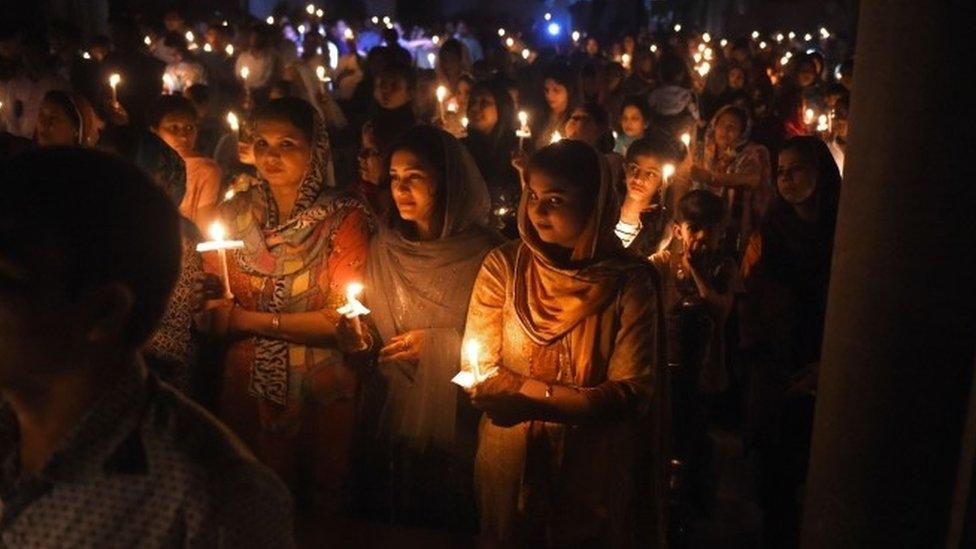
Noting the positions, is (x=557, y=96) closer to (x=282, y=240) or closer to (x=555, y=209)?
(x=282, y=240)

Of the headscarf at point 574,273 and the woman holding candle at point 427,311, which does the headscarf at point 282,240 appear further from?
the headscarf at point 574,273

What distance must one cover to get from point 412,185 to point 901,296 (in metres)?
1.90

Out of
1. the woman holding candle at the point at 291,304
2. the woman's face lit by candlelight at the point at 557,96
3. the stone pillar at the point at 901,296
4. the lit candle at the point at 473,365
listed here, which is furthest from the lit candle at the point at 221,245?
the woman's face lit by candlelight at the point at 557,96

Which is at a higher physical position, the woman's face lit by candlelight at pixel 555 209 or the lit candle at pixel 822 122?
the lit candle at pixel 822 122

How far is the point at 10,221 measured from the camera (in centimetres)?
145

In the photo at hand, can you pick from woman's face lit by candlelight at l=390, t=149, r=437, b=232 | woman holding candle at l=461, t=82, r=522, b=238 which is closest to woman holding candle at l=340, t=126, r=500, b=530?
woman's face lit by candlelight at l=390, t=149, r=437, b=232

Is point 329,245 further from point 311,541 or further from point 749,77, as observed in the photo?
point 749,77

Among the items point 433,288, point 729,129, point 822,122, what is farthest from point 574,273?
point 822,122

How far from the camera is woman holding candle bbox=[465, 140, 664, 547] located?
3.09m

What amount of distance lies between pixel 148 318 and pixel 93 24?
17723 mm

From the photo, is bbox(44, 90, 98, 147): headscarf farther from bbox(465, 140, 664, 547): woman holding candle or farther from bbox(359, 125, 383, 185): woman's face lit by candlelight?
bbox(465, 140, 664, 547): woman holding candle

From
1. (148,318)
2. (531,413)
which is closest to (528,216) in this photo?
(531,413)

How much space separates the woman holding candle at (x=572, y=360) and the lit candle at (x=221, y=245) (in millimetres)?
913

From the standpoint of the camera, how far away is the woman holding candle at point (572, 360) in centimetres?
309
